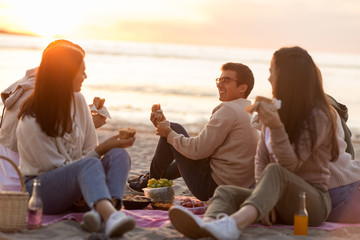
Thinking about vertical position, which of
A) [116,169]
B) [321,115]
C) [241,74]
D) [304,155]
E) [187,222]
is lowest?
[187,222]

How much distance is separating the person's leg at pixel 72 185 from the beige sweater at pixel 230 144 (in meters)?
1.27

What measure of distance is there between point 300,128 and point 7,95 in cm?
251

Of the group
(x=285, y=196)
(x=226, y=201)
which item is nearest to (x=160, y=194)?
(x=226, y=201)

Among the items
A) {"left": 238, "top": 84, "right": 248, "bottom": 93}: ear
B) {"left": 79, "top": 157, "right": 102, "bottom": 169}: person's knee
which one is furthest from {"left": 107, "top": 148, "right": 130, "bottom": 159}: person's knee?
{"left": 238, "top": 84, "right": 248, "bottom": 93}: ear

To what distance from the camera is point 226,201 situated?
14.7ft

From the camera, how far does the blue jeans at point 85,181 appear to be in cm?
421

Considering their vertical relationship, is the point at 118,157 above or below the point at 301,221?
above

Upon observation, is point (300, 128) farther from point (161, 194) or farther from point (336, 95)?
point (336, 95)

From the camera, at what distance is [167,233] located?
446cm

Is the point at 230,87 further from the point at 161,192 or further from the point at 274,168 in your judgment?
the point at 274,168

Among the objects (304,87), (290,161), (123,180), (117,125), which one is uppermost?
(304,87)

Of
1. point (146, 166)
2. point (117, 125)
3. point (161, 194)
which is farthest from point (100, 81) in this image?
point (161, 194)

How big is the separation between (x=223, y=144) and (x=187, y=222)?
4.52ft

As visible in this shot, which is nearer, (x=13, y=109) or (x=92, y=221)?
(x=92, y=221)
